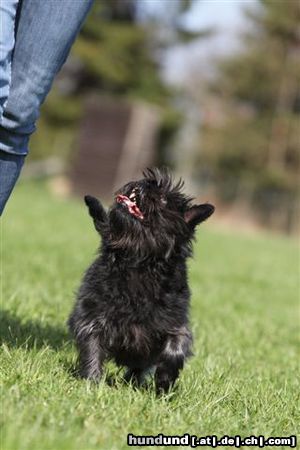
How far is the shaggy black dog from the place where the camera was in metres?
4.13

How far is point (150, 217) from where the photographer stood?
13.6ft

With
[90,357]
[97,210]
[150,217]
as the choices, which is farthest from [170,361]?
[97,210]

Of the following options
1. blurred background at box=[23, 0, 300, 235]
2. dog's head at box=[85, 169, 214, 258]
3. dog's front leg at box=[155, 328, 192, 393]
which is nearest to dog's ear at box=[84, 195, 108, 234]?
dog's head at box=[85, 169, 214, 258]

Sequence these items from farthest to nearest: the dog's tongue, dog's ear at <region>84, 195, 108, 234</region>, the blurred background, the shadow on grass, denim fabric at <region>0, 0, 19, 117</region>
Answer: the blurred background
the shadow on grass
dog's ear at <region>84, 195, 108, 234</region>
the dog's tongue
denim fabric at <region>0, 0, 19, 117</region>

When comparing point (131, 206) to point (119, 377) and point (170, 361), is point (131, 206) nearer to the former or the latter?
point (170, 361)

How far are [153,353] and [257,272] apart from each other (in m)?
11.7

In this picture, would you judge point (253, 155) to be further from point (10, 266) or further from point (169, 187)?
point (169, 187)

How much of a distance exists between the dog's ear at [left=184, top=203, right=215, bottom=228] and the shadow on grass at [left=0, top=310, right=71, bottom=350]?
3.79 feet

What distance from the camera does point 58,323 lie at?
20.6 ft

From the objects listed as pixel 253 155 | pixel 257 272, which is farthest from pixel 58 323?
pixel 253 155

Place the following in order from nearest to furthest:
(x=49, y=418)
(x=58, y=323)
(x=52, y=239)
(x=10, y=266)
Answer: (x=49, y=418) → (x=58, y=323) → (x=10, y=266) → (x=52, y=239)

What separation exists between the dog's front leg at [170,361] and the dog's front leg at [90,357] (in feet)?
1.01

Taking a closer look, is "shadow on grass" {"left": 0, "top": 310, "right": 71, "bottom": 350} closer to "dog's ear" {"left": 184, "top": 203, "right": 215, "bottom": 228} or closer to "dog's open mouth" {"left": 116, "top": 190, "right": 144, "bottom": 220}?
"dog's open mouth" {"left": 116, "top": 190, "right": 144, "bottom": 220}

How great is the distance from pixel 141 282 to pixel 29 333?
4.71ft
